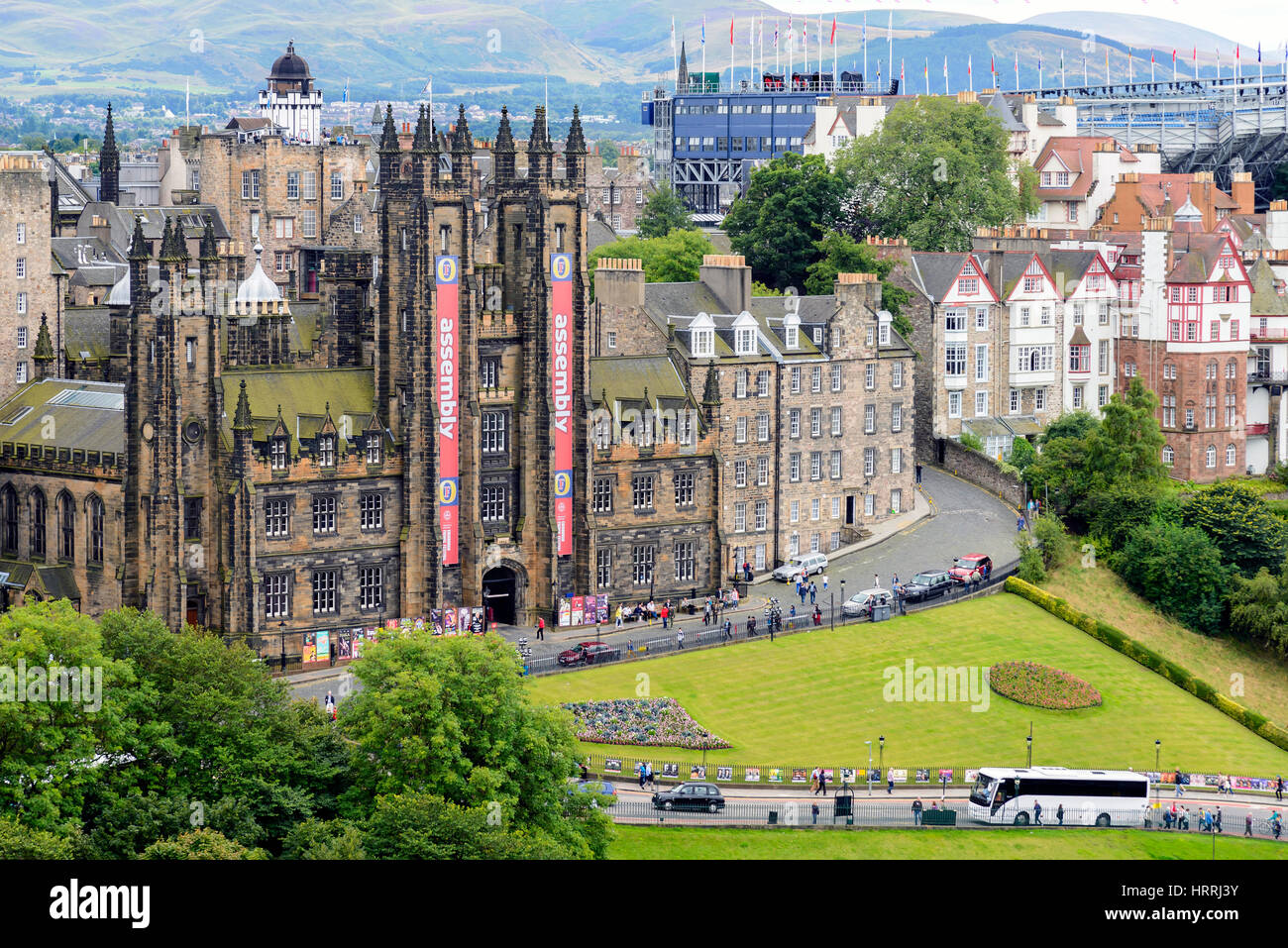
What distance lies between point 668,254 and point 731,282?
64.7ft

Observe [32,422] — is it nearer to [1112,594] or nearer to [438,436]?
[438,436]

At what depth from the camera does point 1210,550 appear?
123m

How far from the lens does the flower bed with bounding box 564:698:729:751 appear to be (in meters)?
93.7

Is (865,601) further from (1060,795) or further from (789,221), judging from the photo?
(789,221)

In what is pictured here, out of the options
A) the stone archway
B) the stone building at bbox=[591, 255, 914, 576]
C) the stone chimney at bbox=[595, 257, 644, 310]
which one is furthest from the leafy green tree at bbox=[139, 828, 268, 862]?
the stone chimney at bbox=[595, 257, 644, 310]

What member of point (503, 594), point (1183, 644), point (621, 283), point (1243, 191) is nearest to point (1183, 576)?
point (1183, 644)

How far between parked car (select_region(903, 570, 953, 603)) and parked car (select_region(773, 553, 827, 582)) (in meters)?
5.21

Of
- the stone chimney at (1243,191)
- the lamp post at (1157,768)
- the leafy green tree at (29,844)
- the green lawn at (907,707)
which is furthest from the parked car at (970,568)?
the stone chimney at (1243,191)

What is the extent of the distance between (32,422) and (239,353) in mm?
11290

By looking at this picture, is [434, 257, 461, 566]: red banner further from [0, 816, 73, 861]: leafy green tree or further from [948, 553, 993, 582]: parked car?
[0, 816, 73, 861]: leafy green tree

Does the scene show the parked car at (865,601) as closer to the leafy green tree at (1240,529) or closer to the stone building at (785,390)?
the stone building at (785,390)

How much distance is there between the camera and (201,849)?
6788 centimetres

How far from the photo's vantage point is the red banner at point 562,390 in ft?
359
